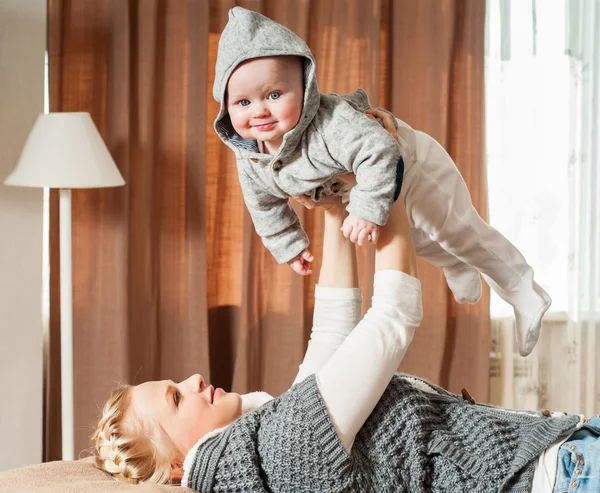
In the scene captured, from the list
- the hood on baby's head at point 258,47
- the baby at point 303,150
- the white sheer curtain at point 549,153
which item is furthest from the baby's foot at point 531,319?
the white sheer curtain at point 549,153

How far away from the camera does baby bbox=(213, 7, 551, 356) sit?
133cm

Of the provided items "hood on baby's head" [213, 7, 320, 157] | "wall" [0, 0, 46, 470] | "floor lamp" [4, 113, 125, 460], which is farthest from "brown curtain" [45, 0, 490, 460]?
"hood on baby's head" [213, 7, 320, 157]

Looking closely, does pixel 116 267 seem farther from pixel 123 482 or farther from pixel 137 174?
pixel 123 482

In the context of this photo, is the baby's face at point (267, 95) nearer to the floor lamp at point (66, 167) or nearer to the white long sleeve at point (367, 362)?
the white long sleeve at point (367, 362)

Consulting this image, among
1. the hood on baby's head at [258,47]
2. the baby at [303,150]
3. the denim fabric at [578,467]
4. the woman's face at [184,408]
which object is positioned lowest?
the denim fabric at [578,467]

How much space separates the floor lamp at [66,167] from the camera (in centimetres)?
266

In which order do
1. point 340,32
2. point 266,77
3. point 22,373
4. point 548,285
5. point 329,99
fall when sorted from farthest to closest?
1. point 548,285
2. point 340,32
3. point 22,373
4. point 329,99
5. point 266,77

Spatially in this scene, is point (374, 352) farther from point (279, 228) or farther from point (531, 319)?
point (531, 319)

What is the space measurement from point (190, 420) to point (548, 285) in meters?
2.50

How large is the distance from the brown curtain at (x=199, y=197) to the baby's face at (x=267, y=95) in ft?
6.02

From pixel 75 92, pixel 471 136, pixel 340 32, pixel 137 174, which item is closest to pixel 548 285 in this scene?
pixel 471 136

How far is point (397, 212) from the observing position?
4.69ft

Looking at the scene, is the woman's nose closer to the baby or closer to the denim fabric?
the baby

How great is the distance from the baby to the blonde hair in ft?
1.47
